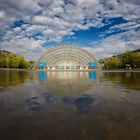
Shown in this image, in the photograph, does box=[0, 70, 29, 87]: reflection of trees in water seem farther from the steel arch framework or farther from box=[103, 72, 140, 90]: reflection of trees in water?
the steel arch framework

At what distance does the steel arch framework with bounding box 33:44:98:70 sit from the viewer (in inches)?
5173

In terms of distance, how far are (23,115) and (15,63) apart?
120 metres

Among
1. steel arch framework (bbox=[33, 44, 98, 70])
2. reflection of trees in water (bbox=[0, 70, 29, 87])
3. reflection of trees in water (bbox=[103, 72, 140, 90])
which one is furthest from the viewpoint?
steel arch framework (bbox=[33, 44, 98, 70])

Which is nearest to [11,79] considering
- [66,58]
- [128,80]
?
[128,80]

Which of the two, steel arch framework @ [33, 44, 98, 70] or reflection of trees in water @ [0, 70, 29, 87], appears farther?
steel arch framework @ [33, 44, 98, 70]

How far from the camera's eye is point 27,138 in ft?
17.2

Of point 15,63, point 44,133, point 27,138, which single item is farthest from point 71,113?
point 15,63

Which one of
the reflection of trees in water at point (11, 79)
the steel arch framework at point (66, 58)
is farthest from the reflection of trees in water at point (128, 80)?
the steel arch framework at point (66, 58)

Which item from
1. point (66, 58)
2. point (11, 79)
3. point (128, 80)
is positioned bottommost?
point (128, 80)

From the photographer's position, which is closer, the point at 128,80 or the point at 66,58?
the point at 128,80

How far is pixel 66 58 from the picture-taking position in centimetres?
13912

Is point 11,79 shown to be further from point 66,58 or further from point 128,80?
point 66,58

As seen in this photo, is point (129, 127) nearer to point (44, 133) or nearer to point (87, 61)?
point (44, 133)

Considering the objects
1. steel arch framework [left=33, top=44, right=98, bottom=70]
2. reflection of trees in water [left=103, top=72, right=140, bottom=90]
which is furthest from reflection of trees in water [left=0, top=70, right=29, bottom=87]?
steel arch framework [left=33, top=44, right=98, bottom=70]
